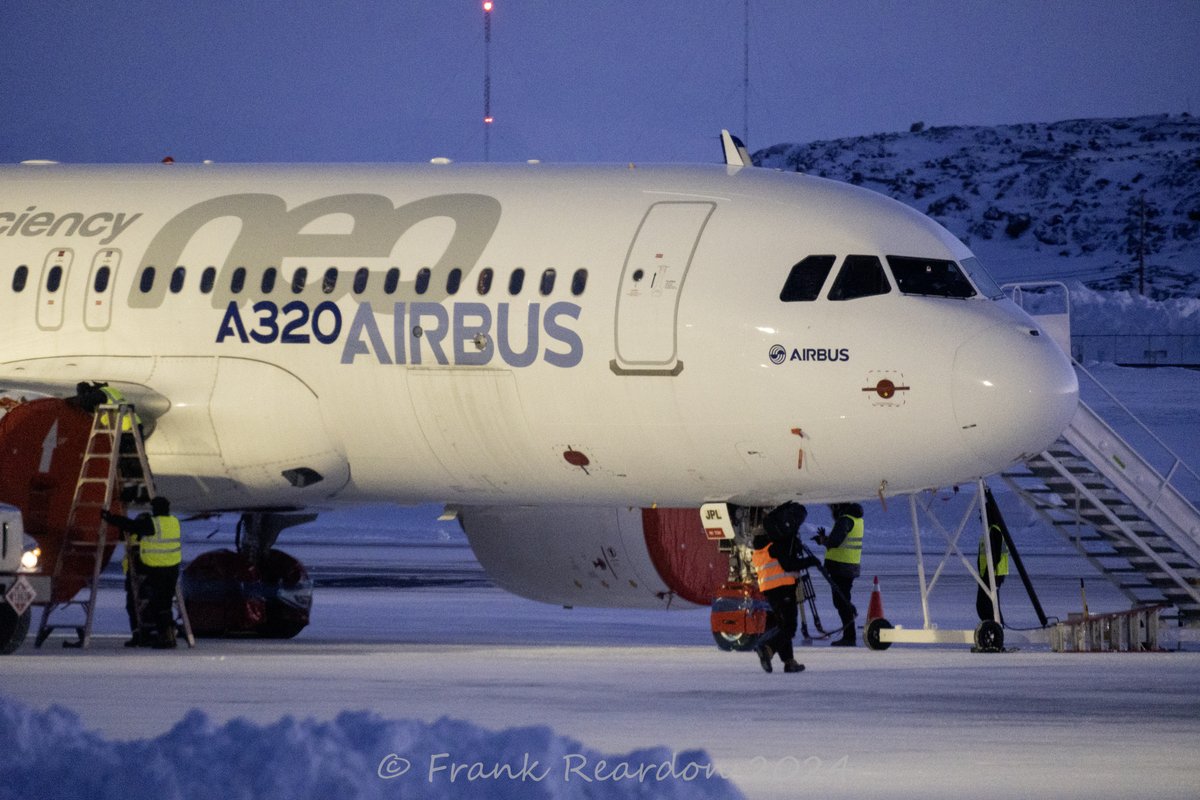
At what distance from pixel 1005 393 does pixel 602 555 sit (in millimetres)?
5963

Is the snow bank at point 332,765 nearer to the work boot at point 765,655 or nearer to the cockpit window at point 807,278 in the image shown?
the work boot at point 765,655

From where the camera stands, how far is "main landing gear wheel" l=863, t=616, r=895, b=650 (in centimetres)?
2334

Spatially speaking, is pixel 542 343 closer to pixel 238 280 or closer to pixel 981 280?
pixel 238 280

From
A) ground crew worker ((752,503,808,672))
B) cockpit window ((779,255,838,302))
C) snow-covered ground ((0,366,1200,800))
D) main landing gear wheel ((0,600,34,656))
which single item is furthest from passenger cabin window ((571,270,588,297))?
main landing gear wheel ((0,600,34,656))

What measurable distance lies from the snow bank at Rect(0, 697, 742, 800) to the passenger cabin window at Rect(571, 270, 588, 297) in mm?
9156

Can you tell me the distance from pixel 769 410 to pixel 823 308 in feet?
3.52

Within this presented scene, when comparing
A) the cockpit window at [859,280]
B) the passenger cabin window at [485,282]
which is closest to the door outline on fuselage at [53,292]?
the passenger cabin window at [485,282]

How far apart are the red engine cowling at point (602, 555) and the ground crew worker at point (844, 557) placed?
1201 mm

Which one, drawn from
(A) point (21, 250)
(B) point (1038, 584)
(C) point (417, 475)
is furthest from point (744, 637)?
(B) point (1038, 584)

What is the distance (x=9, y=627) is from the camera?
20969mm

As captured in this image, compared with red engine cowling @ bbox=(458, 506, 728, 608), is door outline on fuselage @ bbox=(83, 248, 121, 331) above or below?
above

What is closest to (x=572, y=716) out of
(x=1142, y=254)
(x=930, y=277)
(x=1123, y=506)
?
(x=930, y=277)

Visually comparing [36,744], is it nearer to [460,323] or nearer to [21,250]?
[460,323]

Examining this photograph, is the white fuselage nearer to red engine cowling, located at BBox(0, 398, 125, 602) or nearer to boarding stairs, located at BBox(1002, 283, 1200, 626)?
red engine cowling, located at BBox(0, 398, 125, 602)
